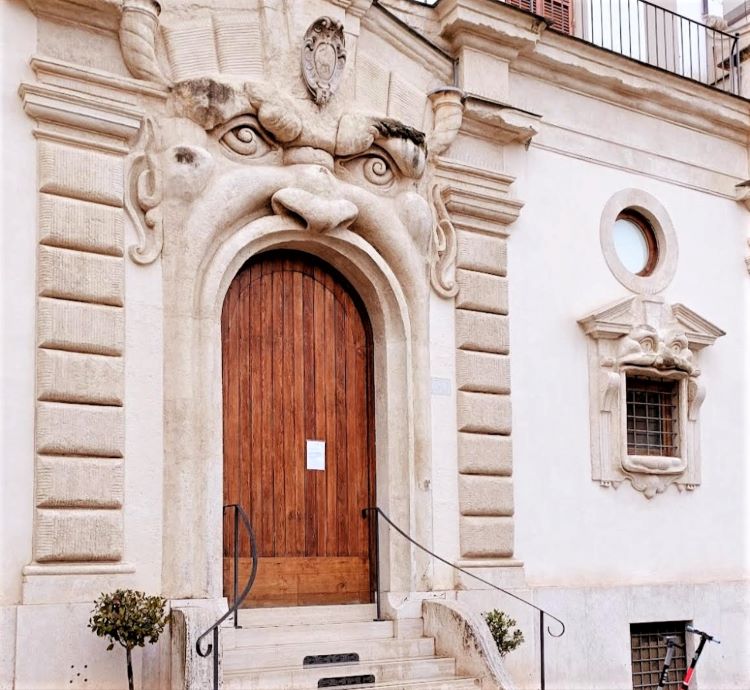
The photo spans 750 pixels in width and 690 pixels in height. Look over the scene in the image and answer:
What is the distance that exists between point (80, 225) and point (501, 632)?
4787mm

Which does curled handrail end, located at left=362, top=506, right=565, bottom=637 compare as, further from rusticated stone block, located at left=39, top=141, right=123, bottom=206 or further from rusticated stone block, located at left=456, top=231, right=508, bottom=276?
rusticated stone block, located at left=39, top=141, right=123, bottom=206

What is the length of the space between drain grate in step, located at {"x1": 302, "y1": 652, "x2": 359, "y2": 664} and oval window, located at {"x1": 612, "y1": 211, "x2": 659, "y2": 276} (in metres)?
5.40

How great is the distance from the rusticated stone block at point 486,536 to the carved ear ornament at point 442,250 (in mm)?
2033

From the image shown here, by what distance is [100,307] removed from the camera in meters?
9.54

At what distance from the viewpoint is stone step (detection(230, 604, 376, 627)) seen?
1023cm

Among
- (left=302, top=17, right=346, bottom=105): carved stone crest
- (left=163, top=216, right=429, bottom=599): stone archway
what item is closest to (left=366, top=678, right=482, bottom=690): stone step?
(left=163, top=216, right=429, bottom=599): stone archway

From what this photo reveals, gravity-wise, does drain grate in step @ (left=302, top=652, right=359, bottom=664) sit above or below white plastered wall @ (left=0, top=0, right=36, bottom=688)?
below

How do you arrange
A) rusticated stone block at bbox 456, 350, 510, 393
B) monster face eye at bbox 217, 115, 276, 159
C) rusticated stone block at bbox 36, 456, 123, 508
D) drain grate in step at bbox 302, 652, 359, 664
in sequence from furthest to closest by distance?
1. rusticated stone block at bbox 456, 350, 510, 393
2. monster face eye at bbox 217, 115, 276, 159
3. drain grate in step at bbox 302, 652, 359, 664
4. rusticated stone block at bbox 36, 456, 123, 508

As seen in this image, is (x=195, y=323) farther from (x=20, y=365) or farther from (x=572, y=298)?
(x=572, y=298)

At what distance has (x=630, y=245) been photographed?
44.2ft

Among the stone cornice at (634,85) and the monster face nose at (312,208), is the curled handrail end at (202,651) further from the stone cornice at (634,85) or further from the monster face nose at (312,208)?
the stone cornice at (634,85)

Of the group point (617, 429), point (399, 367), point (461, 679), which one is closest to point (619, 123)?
point (617, 429)

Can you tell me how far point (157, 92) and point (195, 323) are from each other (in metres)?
1.85

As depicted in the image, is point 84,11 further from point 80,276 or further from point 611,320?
point 611,320
